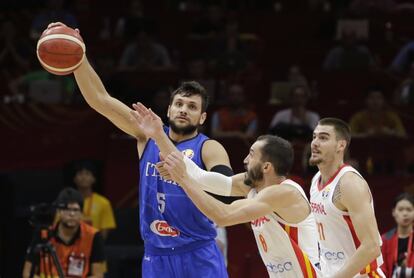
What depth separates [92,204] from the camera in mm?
12195

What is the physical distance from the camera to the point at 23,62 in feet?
51.9

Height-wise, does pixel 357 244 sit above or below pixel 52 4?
below

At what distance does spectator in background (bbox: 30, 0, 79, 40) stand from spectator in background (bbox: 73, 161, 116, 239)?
15.3 ft

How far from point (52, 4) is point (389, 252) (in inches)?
340

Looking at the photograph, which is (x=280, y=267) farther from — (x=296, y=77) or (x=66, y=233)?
(x=296, y=77)

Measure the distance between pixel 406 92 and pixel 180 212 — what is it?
7.62m

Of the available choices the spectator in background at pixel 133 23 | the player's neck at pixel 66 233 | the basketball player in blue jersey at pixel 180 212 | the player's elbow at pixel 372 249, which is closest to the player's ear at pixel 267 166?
the basketball player in blue jersey at pixel 180 212

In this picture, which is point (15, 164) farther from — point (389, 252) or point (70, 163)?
point (389, 252)

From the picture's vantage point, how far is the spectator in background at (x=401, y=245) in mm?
10352

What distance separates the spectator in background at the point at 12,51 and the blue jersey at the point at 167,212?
862 centimetres

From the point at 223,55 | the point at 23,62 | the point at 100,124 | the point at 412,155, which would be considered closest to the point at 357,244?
the point at 412,155

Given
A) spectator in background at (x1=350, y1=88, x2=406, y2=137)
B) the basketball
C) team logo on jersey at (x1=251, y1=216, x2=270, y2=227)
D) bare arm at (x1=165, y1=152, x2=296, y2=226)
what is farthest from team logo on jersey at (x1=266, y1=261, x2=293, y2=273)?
spectator in background at (x1=350, y1=88, x2=406, y2=137)

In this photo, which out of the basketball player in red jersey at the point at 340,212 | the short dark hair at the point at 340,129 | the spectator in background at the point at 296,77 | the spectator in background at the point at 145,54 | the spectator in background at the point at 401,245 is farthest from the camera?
the spectator in background at the point at 145,54

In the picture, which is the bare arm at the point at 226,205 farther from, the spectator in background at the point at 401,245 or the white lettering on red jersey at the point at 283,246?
the spectator in background at the point at 401,245
